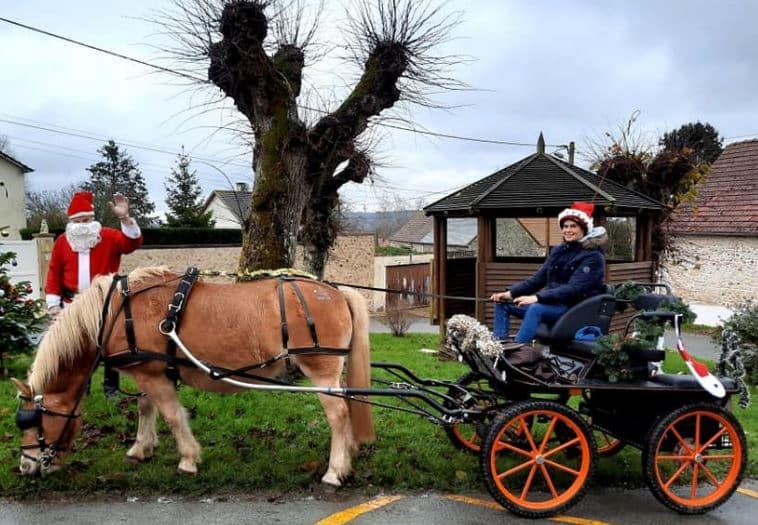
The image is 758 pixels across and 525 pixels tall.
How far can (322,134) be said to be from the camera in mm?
6992

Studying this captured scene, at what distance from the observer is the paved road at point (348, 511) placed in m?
→ 3.43

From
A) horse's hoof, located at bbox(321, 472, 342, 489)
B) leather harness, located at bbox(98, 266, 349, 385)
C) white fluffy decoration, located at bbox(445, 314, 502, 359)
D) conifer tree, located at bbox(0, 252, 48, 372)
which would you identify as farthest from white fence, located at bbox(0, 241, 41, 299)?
white fluffy decoration, located at bbox(445, 314, 502, 359)

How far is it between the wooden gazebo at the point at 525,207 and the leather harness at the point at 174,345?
5444mm

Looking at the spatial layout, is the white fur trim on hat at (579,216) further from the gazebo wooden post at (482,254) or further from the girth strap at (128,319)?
the gazebo wooden post at (482,254)

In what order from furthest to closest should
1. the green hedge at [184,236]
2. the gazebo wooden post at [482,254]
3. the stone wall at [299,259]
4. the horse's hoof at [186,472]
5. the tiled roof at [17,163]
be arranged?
the tiled roof at [17,163], the green hedge at [184,236], the stone wall at [299,259], the gazebo wooden post at [482,254], the horse's hoof at [186,472]

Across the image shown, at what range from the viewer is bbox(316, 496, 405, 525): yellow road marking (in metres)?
3.42

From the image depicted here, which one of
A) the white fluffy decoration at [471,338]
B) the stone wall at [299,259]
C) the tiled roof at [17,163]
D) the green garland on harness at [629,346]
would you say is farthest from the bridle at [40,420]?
the tiled roof at [17,163]

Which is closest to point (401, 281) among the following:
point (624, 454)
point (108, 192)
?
point (624, 454)

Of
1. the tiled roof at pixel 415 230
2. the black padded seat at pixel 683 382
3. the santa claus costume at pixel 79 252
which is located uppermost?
the tiled roof at pixel 415 230

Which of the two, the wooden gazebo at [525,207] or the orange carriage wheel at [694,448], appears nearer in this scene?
the orange carriage wheel at [694,448]

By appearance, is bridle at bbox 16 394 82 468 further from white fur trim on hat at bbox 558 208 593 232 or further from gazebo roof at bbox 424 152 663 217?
gazebo roof at bbox 424 152 663 217

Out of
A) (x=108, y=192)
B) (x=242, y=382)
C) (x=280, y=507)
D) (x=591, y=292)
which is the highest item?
(x=108, y=192)

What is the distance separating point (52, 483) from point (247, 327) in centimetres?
157

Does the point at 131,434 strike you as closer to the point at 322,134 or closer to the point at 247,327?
the point at 247,327
